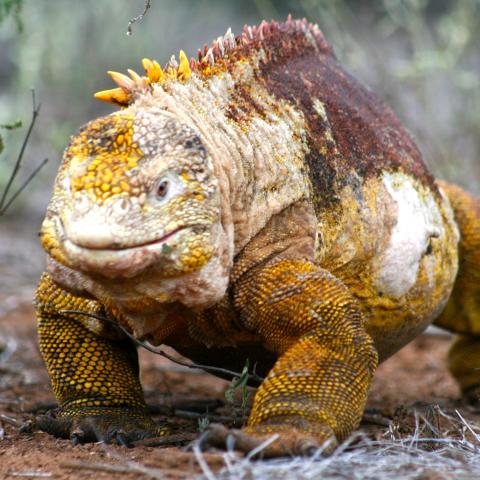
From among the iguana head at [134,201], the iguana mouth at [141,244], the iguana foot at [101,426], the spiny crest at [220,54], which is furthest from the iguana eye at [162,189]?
the iguana foot at [101,426]

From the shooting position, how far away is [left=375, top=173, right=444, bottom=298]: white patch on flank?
519cm

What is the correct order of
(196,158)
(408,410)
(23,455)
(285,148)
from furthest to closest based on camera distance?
1. (408,410)
2. (285,148)
3. (23,455)
4. (196,158)

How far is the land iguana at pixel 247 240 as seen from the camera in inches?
148

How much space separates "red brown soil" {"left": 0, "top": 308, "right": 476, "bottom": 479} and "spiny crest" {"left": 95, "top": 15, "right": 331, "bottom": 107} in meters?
1.58

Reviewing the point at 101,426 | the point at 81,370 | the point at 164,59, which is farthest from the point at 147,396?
the point at 164,59

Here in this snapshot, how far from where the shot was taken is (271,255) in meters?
4.40

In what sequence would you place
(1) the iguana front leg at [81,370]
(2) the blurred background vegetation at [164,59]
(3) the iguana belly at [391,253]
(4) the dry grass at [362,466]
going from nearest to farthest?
(4) the dry grass at [362,466] → (1) the iguana front leg at [81,370] → (3) the iguana belly at [391,253] → (2) the blurred background vegetation at [164,59]

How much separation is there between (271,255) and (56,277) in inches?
39.1

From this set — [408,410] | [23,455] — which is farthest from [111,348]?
[408,410]

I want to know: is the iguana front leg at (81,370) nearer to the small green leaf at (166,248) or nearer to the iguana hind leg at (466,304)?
the small green leaf at (166,248)

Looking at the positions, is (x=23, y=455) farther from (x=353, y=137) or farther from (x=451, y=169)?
(x=451, y=169)

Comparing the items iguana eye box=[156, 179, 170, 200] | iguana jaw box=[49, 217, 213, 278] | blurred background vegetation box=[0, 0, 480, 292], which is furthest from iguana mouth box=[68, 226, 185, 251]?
blurred background vegetation box=[0, 0, 480, 292]

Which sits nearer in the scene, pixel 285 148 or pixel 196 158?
pixel 196 158

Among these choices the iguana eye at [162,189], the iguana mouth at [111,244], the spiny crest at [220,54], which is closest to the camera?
the iguana mouth at [111,244]
